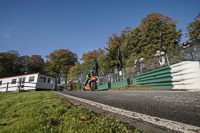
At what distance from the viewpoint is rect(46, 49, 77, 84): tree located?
131 feet

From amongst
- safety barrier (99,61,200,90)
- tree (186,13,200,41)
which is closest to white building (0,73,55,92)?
safety barrier (99,61,200,90)

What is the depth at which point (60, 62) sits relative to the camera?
4122cm

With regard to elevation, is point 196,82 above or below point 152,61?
below

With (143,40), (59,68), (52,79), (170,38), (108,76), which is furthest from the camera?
(59,68)

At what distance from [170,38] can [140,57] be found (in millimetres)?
5760

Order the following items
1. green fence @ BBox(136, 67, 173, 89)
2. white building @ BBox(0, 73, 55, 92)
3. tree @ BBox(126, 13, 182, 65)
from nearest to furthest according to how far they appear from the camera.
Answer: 1. green fence @ BBox(136, 67, 173, 89)
2. tree @ BBox(126, 13, 182, 65)
3. white building @ BBox(0, 73, 55, 92)

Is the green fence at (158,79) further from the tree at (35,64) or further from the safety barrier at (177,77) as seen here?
the tree at (35,64)

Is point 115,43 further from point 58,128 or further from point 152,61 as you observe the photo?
point 58,128

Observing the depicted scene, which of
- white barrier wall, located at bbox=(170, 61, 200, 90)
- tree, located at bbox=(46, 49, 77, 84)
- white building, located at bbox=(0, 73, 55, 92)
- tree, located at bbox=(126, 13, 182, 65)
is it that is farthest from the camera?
tree, located at bbox=(46, 49, 77, 84)

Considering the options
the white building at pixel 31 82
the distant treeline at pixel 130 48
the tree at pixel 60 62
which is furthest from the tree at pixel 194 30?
the tree at pixel 60 62

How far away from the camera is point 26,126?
132 centimetres

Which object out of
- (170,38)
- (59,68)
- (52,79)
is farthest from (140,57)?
(59,68)

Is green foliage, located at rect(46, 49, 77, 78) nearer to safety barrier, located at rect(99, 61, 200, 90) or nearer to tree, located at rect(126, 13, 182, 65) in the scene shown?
tree, located at rect(126, 13, 182, 65)

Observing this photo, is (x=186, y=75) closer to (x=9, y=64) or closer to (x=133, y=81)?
(x=133, y=81)
